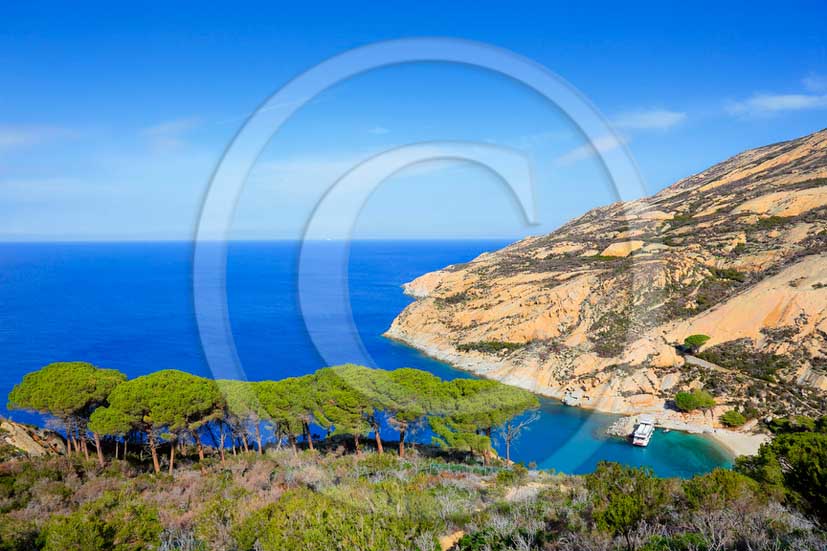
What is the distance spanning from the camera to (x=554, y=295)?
143ft

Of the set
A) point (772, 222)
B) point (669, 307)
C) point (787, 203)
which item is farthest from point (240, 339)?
point (787, 203)

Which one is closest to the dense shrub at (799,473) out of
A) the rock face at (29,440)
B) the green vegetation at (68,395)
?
the green vegetation at (68,395)

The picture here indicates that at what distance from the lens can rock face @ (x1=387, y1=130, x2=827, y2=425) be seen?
2981 centimetres

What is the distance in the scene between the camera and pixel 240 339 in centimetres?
5191

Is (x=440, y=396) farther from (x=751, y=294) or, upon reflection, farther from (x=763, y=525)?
(x=751, y=294)

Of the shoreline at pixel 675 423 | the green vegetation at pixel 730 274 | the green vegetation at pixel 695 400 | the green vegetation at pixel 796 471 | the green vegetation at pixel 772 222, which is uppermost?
the green vegetation at pixel 772 222

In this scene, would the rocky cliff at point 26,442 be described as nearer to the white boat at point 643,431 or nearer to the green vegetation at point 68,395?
the green vegetation at point 68,395

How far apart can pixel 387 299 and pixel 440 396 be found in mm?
60321

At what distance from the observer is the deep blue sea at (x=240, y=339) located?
25.7m

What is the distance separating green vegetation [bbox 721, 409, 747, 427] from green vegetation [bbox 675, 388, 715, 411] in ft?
3.76

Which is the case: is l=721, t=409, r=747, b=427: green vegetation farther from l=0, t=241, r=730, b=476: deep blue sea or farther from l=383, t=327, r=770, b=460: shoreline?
l=0, t=241, r=730, b=476: deep blue sea

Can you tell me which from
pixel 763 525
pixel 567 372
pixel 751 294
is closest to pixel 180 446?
pixel 763 525

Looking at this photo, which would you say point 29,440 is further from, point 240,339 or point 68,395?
point 240,339

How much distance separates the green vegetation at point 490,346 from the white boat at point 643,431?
1426 centimetres
